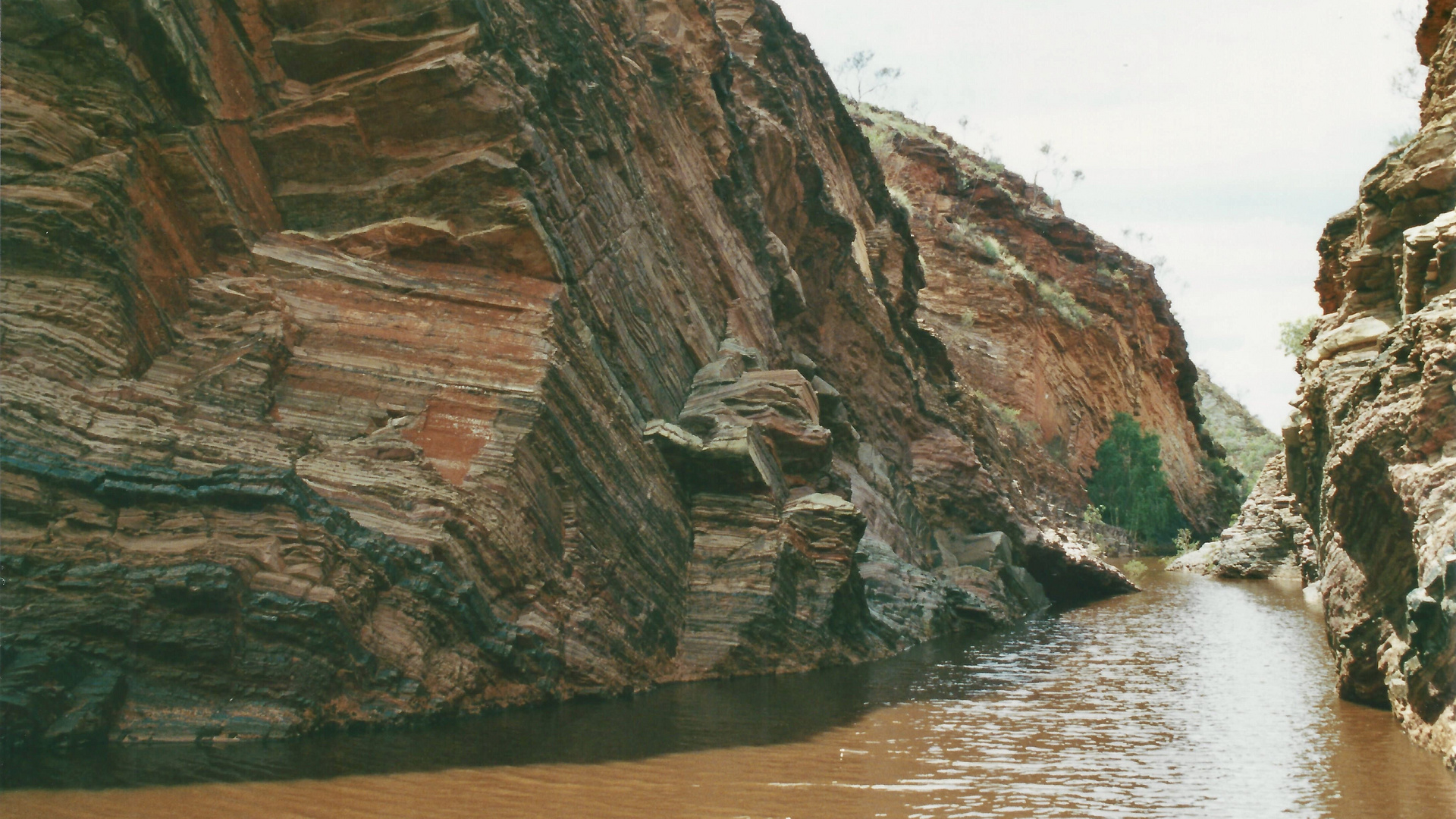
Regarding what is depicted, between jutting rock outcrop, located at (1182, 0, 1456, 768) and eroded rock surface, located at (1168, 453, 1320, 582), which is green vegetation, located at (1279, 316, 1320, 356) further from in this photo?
jutting rock outcrop, located at (1182, 0, 1456, 768)

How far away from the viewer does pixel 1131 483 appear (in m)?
55.6

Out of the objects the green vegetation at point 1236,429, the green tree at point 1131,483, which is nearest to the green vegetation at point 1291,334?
the green tree at point 1131,483

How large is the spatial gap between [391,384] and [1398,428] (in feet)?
33.7

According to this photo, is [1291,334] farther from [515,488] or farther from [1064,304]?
[515,488]

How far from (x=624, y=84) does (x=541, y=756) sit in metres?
12.7

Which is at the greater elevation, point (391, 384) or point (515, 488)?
point (391, 384)

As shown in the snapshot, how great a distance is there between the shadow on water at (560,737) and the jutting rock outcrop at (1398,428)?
465cm

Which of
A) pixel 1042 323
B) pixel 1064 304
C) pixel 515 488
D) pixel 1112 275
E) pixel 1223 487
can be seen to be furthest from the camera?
pixel 1223 487

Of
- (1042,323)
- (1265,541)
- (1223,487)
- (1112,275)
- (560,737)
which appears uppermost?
(1112,275)

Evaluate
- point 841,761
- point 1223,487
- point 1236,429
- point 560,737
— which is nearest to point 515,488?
point 560,737

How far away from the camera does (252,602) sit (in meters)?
9.36

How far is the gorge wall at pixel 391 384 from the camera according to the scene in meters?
Answer: 9.22

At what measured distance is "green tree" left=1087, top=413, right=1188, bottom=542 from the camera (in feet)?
182

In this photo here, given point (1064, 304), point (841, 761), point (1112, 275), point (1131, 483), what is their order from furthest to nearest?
point (1112, 275) < point (1064, 304) < point (1131, 483) < point (841, 761)
